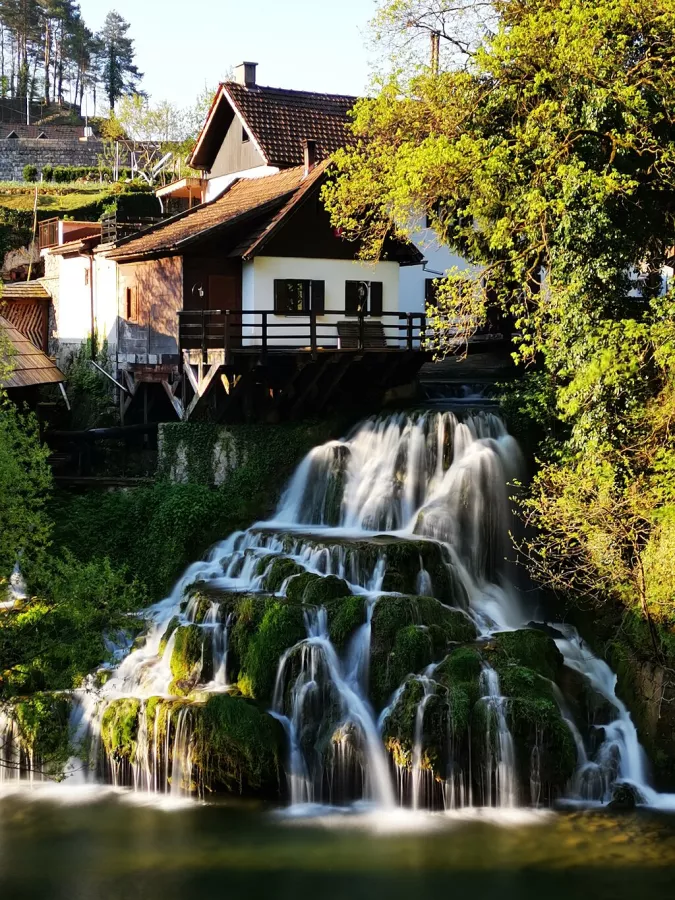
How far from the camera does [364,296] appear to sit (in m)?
27.6

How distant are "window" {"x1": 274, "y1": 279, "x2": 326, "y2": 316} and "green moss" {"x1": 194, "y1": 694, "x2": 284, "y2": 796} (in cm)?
1283

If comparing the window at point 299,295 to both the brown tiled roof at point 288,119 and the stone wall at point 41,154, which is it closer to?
the brown tiled roof at point 288,119

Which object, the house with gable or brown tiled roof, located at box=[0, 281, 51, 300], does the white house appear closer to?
the house with gable

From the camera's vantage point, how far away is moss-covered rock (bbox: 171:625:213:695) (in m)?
17.7

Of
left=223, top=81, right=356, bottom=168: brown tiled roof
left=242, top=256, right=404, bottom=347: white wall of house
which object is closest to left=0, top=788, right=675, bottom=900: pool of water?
left=242, top=256, right=404, bottom=347: white wall of house

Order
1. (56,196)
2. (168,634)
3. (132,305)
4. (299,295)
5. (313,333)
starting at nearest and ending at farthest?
(168,634) < (313,333) < (299,295) < (132,305) < (56,196)

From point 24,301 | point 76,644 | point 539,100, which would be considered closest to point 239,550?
point 76,644

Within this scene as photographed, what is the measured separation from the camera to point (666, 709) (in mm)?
16984

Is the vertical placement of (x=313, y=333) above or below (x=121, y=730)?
above

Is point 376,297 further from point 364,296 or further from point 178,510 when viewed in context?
point 178,510

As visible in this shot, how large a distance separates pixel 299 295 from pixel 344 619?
454 inches

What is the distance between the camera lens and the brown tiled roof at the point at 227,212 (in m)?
25.8

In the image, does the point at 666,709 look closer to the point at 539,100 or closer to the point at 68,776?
the point at 68,776

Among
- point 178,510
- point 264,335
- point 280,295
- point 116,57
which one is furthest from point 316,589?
point 116,57
